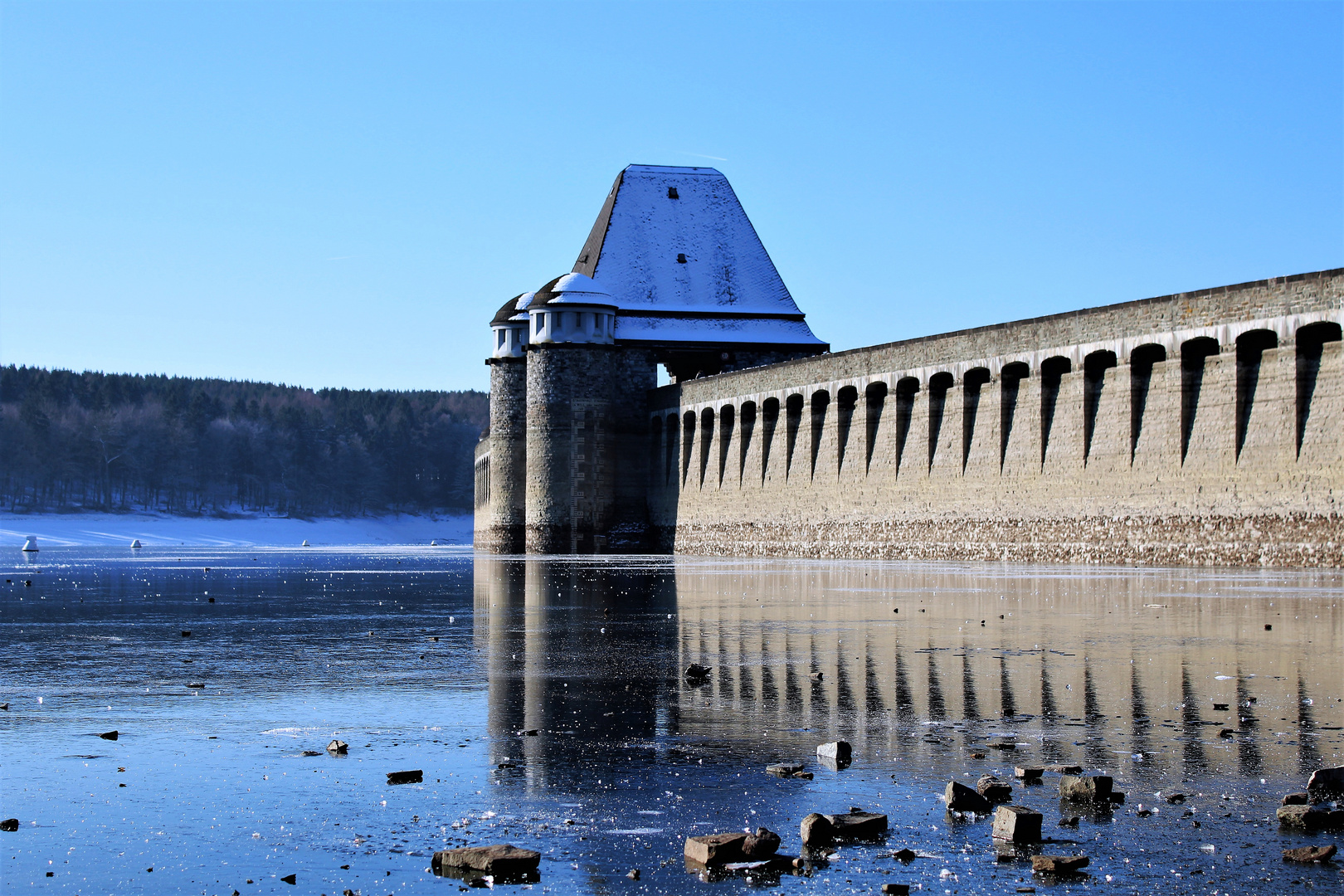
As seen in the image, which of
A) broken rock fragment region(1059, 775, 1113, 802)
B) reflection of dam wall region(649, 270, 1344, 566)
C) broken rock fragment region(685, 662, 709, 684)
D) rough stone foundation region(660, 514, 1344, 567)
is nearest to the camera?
broken rock fragment region(1059, 775, 1113, 802)

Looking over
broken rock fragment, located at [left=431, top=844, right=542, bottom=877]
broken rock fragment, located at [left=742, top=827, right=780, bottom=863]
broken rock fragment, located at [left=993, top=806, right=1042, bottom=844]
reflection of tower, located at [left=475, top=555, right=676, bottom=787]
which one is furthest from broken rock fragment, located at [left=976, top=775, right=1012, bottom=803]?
broken rock fragment, located at [left=431, top=844, right=542, bottom=877]

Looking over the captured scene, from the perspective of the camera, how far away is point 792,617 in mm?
12164

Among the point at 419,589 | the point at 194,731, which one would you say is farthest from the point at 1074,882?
the point at 419,589

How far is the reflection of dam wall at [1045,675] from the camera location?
17.5 ft

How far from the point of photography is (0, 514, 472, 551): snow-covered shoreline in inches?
3388

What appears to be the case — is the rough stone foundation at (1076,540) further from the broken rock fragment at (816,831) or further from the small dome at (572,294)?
the broken rock fragment at (816,831)

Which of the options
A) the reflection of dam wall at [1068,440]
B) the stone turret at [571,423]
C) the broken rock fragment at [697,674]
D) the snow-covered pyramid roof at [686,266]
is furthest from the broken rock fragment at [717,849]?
the snow-covered pyramid roof at [686,266]

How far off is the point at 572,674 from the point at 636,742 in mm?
2213

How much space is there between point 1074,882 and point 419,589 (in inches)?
608

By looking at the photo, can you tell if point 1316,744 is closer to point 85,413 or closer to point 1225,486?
point 1225,486

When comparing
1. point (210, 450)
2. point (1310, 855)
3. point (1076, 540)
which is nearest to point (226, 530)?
point (210, 450)

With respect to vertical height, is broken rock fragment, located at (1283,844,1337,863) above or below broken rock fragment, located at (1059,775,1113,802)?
below

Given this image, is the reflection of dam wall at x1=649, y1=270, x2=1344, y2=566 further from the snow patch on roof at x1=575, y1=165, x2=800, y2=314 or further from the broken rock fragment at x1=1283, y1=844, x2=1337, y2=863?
the broken rock fragment at x1=1283, y1=844, x2=1337, y2=863

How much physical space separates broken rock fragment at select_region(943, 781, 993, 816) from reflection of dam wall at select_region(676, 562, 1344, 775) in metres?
0.75
